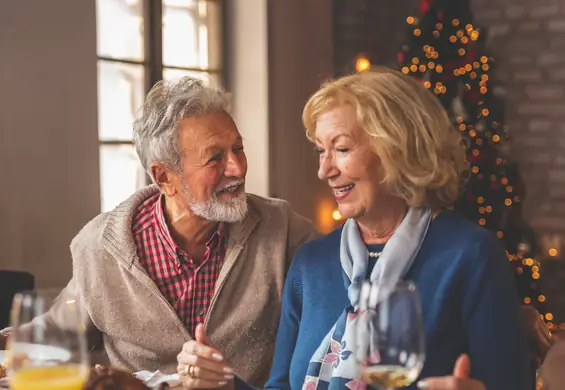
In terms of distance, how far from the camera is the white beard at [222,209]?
221cm

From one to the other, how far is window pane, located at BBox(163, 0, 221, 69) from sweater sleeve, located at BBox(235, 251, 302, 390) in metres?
3.39

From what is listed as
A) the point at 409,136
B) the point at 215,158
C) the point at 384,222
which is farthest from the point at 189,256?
the point at 409,136

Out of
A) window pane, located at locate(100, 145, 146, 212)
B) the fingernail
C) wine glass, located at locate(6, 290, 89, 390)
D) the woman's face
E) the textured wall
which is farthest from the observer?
window pane, located at locate(100, 145, 146, 212)

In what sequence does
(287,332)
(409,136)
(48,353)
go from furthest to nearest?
(287,332), (409,136), (48,353)

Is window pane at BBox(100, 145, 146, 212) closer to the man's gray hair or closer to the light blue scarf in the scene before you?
the man's gray hair

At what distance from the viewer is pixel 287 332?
1904 mm

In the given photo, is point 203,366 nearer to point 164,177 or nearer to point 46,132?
point 164,177

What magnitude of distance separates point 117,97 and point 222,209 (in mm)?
2719

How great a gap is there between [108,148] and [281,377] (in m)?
3.07

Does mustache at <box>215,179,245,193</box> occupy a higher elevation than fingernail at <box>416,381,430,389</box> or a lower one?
higher

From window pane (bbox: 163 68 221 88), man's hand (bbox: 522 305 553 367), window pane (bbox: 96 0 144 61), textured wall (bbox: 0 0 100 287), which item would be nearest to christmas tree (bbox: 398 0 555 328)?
window pane (bbox: 163 68 221 88)

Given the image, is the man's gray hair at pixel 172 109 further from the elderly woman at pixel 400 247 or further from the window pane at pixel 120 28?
the window pane at pixel 120 28

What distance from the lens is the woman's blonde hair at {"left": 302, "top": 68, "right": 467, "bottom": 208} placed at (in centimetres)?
176

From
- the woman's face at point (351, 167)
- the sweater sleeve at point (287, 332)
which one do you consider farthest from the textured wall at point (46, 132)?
the woman's face at point (351, 167)
